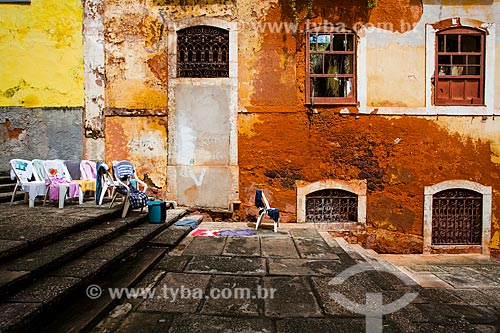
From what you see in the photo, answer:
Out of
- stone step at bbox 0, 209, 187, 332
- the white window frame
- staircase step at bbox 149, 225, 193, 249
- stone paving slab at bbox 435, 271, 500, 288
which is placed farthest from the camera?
the white window frame

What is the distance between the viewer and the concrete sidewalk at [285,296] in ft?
9.84

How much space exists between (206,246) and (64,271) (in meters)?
2.29

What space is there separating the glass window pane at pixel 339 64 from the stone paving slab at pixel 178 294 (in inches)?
223

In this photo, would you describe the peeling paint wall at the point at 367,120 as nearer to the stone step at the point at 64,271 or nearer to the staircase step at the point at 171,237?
the staircase step at the point at 171,237

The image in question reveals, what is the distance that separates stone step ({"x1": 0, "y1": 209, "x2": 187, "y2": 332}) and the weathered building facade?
3.14 m

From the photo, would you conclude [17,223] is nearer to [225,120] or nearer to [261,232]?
[261,232]

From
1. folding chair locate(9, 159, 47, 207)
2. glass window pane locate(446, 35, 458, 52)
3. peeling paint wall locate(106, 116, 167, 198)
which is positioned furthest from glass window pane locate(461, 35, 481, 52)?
folding chair locate(9, 159, 47, 207)

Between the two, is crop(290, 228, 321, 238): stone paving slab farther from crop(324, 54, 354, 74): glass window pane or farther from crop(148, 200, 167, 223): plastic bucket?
crop(324, 54, 354, 74): glass window pane

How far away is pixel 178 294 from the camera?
356 cm

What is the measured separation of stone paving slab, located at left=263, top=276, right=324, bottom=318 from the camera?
125 inches

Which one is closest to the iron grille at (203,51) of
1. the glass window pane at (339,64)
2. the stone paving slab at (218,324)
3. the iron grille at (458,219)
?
the glass window pane at (339,64)

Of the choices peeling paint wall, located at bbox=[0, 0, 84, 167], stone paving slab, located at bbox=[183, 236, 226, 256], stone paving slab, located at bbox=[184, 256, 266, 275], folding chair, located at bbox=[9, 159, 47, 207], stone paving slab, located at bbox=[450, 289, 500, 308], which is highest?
peeling paint wall, located at bbox=[0, 0, 84, 167]

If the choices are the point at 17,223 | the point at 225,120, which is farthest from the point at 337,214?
the point at 17,223

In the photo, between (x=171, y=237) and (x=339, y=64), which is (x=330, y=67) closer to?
(x=339, y=64)
